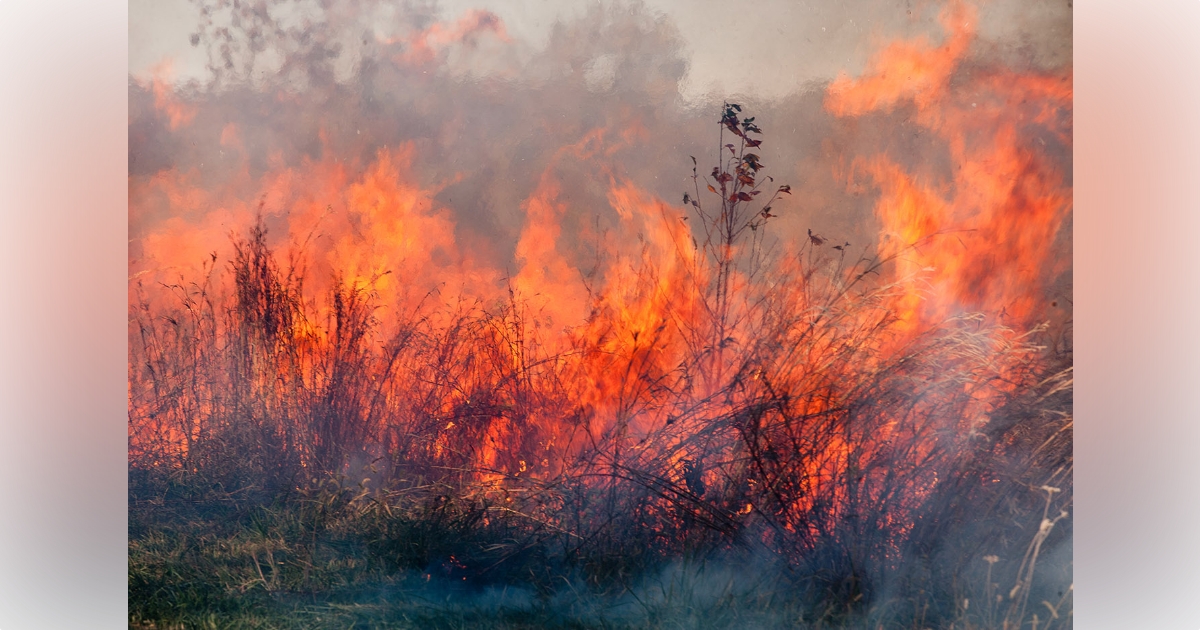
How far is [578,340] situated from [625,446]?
0.51 meters

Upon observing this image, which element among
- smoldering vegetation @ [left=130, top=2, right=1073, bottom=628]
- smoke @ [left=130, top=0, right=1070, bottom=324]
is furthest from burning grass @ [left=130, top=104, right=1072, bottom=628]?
smoke @ [left=130, top=0, right=1070, bottom=324]

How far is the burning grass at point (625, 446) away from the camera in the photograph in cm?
321

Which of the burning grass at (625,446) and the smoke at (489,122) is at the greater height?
the smoke at (489,122)

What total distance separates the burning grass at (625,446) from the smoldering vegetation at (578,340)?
14 mm

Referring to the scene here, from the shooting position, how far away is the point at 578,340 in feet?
10.8

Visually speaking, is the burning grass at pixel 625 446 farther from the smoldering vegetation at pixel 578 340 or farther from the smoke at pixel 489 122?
the smoke at pixel 489 122

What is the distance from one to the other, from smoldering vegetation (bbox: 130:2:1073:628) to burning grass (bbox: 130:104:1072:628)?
0.04ft

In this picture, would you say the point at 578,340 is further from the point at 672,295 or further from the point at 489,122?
the point at 489,122

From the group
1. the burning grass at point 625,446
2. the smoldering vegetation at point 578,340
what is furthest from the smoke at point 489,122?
the burning grass at point 625,446

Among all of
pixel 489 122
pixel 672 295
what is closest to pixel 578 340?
pixel 672 295

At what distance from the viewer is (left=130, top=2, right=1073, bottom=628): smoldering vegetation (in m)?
3.22

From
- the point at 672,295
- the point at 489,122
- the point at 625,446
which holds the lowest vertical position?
the point at 625,446
